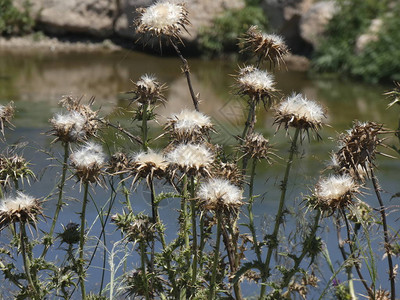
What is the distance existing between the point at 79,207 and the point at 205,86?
165 inches

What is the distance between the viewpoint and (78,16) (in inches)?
405

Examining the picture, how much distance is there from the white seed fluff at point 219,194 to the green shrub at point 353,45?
688cm

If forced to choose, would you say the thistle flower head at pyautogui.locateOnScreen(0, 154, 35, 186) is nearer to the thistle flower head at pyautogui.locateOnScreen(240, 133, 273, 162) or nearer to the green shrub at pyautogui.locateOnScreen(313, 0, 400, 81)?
the thistle flower head at pyautogui.locateOnScreen(240, 133, 273, 162)

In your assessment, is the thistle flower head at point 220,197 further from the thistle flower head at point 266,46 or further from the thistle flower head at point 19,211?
the thistle flower head at point 266,46

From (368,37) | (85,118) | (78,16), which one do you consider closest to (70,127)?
(85,118)

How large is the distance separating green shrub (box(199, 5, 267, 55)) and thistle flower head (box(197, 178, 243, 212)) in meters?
7.88

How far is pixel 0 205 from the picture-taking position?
193cm

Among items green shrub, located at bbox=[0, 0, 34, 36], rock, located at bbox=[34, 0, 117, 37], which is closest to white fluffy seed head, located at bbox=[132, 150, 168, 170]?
green shrub, located at bbox=[0, 0, 34, 36]

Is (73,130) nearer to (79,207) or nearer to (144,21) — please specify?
(144,21)

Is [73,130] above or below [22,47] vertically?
below

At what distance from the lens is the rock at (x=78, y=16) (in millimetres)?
10250

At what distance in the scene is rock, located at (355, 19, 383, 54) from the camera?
8961 millimetres

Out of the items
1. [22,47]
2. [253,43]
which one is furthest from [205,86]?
[253,43]

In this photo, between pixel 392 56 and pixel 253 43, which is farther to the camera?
pixel 392 56
